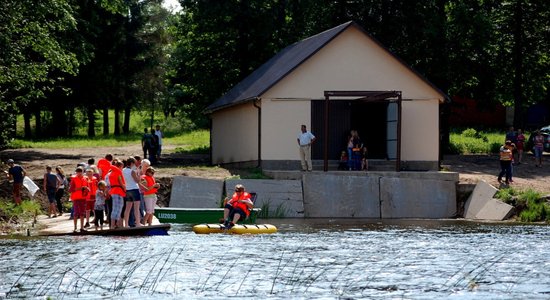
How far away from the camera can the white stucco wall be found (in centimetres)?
4278

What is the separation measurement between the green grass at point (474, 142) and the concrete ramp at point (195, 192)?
19229 millimetres

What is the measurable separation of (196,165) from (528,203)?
1658 centimetres

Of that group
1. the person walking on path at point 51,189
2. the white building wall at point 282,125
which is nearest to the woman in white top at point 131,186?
the person walking on path at point 51,189

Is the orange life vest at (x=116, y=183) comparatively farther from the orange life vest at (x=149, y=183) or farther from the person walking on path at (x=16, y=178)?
the person walking on path at (x=16, y=178)

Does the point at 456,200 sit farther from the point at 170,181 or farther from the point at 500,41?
the point at 500,41

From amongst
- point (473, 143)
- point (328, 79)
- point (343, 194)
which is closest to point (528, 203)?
point (343, 194)

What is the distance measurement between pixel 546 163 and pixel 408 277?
92.6 ft

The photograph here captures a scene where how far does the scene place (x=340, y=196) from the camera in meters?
37.9

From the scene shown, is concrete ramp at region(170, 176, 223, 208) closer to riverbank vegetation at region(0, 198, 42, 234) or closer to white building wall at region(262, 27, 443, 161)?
white building wall at region(262, 27, 443, 161)

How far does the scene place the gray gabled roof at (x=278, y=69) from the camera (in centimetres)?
4047

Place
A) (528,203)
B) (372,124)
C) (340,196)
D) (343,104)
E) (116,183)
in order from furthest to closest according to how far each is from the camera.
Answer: (372,124) → (343,104) → (340,196) → (528,203) → (116,183)

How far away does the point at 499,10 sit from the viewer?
5241 centimetres

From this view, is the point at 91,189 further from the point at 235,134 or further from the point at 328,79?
the point at 235,134

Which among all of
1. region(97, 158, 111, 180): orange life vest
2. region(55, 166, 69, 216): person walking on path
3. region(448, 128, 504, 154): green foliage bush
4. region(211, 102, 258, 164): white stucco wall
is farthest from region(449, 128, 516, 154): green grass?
region(97, 158, 111, 180): orange life vest
